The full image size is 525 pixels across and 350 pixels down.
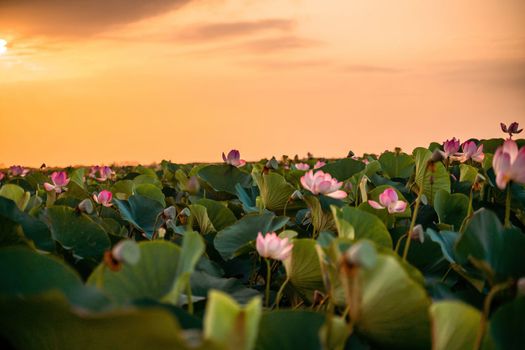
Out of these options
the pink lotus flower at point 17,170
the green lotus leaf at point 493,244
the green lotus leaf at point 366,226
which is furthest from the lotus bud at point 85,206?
the pink lotus flower at point 17,170

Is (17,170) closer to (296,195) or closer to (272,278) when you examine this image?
(296,195)

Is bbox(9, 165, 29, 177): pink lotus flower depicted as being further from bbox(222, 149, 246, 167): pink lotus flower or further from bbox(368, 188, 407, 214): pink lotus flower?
bbox(368, 188, 407, 214): pink lotus flower

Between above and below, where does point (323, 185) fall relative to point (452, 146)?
below

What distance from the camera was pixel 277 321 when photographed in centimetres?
87

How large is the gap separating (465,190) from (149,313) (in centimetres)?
225

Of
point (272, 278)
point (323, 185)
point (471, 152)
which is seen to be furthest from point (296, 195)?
point (471, 152)

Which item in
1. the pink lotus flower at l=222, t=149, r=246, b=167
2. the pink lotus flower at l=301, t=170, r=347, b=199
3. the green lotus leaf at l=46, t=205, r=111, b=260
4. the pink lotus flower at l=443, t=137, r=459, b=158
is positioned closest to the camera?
the green lotus leaf at l=46, t=205, r=111, b=260

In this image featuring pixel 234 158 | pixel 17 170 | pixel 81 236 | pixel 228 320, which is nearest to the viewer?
pixel 228 320

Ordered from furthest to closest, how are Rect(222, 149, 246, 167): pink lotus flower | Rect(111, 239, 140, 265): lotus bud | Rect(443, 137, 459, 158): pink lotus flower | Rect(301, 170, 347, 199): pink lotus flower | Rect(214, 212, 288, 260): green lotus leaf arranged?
Rect(222, 149, 246, 167): pink lotus flower
Rect(443, 137, 459, 158): pink lotus flower
Rect(301, 170, 347, 199): pink lotus flower
Rect(214, 212, 288, 260): green lotus leaf
Rect(111, 239, 140, 265): lotus bud

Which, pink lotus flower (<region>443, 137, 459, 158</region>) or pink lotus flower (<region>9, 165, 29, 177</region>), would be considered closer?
pink lotus flower (<region>443, 137, 459, 158</region>)

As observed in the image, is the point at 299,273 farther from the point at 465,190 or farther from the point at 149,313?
the point at 465,190

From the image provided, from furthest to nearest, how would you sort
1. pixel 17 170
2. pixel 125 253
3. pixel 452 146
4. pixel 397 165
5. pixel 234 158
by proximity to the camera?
pixel 17 170 → pixel 397 165 → pixel 234 158 → pixel 452 146 → pixel 125 253

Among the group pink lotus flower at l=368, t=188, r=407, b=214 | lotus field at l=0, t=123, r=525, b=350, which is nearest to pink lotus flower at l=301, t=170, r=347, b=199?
lotus field at l=0, t=123, r=525, b=350

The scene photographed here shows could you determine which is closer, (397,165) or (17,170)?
(397,165)
